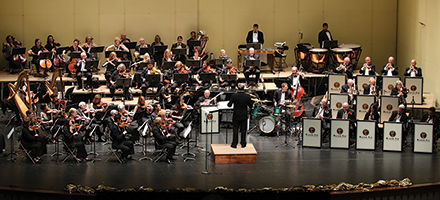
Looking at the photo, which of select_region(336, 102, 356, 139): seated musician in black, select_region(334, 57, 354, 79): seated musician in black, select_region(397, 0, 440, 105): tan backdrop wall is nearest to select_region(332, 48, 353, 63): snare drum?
select_region(334, 57, 354, 79): seated musician in black

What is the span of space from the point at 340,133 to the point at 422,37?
215 inches

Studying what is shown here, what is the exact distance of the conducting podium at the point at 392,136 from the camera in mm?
11742

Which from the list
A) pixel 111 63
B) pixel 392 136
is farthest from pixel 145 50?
pixel 392 136

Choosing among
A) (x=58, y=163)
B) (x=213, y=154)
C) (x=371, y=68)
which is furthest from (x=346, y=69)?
(x=58, y=163)

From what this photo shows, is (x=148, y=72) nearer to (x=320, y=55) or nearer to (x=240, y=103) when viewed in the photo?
(x=240, y=103)

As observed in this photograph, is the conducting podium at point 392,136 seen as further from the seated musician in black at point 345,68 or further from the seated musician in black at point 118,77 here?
the seated musician in black at point 118,77

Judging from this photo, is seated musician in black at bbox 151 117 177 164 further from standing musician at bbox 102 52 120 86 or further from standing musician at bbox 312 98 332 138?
standing musician at bbox 102 52 120 86

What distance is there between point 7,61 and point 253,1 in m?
7.95

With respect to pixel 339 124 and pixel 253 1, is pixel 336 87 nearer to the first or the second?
pixel 339 124

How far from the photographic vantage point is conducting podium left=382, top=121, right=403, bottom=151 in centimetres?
1174

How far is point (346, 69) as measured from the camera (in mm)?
15211

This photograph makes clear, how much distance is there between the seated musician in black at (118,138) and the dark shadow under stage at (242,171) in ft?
0.76

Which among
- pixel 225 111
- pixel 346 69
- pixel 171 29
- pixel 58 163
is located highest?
pixel 171 29

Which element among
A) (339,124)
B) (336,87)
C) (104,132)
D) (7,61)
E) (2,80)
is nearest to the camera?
(339,124)
